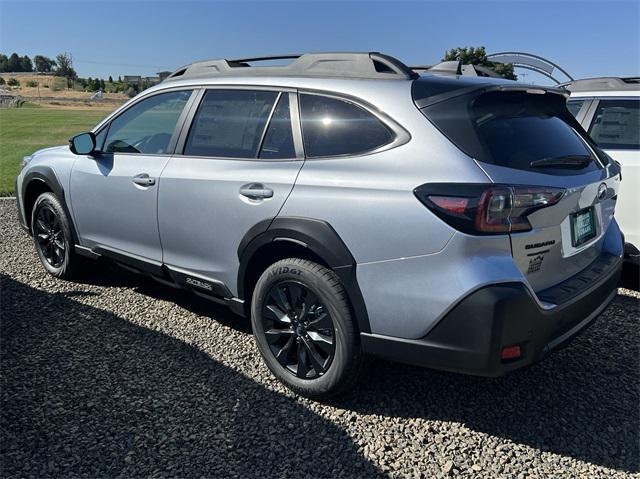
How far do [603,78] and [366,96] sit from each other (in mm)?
3476

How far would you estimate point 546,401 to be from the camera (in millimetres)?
3082

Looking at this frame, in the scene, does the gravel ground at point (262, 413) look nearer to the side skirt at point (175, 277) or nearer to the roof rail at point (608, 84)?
the side skirt at point (175, 277)

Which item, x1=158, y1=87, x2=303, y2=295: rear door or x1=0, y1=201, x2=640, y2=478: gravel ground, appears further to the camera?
x1=158, y1=87, x2=303, y2=295: rear door

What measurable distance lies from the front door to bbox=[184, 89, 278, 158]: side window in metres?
0.22

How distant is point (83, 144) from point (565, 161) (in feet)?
11.3

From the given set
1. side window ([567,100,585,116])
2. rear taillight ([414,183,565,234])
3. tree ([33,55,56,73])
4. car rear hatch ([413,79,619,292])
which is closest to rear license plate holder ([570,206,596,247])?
car rear hatch ([413,79,619,292])

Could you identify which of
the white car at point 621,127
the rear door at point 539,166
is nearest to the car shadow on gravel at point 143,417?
the rear door at point 539,166

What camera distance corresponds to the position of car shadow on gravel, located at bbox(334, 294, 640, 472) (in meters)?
2.74

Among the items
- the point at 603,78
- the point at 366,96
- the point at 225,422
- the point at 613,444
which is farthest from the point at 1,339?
the point at 603,78

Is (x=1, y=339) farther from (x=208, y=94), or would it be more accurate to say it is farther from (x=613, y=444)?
(x=613, y=444)

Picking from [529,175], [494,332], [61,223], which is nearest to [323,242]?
[494,332]

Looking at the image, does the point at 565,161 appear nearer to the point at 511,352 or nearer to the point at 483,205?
the point at 483,205

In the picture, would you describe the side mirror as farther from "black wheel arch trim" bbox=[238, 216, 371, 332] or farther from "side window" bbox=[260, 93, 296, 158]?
"black wheel arch trim" bbox=[238, 216, 371, 332]

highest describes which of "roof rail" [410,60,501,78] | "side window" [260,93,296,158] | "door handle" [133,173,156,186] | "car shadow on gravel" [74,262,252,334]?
"roof rail" [410,60,501,78]
